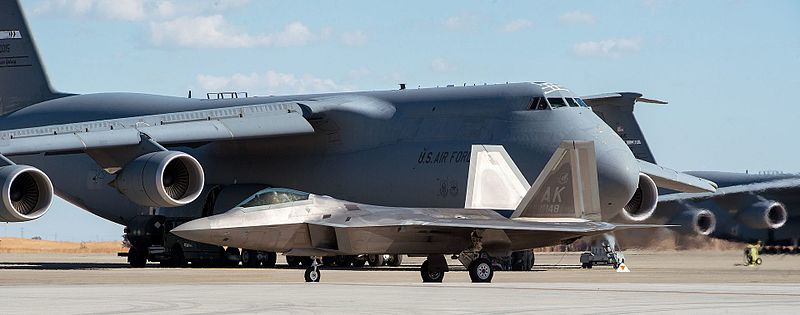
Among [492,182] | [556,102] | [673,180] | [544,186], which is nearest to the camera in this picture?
[544,186]

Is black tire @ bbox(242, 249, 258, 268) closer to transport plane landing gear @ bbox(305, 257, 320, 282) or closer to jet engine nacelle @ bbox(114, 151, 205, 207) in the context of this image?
jet engine nacelle @ bbox(114, 151, 205, 207)

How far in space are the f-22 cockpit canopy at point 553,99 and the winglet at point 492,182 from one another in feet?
17.7

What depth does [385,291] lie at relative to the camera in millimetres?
17016

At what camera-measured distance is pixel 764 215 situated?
45750 millimetres

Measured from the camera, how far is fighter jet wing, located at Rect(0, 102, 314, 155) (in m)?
29.6

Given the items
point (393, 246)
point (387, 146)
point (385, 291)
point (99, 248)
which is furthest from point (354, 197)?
point (99, 248)

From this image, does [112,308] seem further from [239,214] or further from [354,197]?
[354,197]

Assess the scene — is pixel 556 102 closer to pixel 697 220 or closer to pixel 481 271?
pixel 481 271

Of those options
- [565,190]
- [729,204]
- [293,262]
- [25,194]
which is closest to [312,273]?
[565,190]

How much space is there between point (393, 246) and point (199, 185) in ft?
26.5

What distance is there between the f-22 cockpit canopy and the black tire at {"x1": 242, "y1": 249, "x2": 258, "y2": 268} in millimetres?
7996

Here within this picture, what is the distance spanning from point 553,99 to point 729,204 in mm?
18608

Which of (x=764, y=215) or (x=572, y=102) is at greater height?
(x=572, y=102)

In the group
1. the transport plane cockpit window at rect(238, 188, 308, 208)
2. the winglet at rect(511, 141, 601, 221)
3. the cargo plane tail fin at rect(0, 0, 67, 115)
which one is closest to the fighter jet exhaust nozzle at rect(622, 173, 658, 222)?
the winglet at rect(511, 141, 601, 221)
